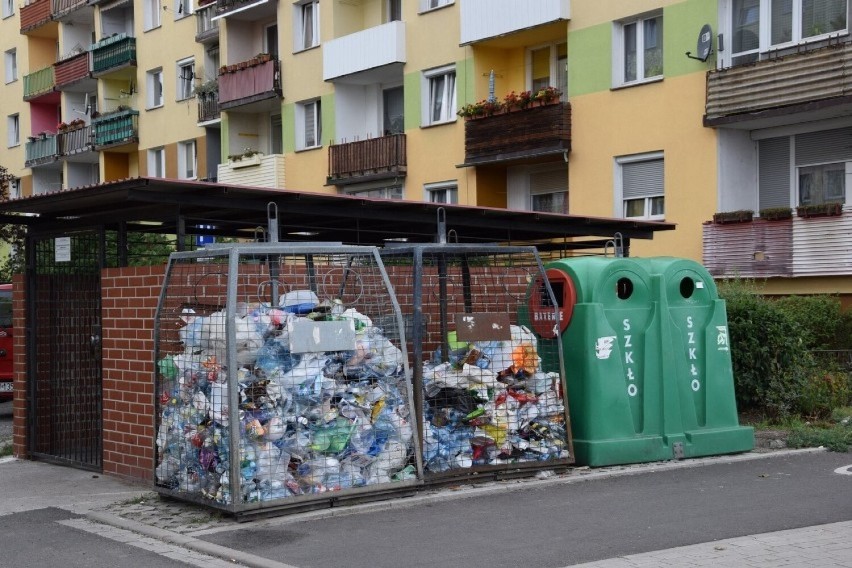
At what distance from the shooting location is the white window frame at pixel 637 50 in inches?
869

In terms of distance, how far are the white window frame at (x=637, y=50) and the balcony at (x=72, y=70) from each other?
24.5 metres

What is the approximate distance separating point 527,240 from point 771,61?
760cm

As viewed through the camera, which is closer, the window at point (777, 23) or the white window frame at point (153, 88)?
the window at point (777, 23)

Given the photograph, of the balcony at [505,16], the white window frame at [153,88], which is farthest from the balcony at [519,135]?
the white window frame at [153,88]

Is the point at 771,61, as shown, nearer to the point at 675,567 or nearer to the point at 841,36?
the point at 841,36

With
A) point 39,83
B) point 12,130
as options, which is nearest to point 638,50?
point 39,83

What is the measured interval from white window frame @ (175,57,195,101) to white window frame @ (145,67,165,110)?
1.44 meters

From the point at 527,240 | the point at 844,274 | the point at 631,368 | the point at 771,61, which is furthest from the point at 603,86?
the point at 631,368

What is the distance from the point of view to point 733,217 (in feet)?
66.0

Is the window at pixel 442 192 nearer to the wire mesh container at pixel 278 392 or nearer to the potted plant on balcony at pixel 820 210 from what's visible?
the potted plant on balcony at pixel 820 210

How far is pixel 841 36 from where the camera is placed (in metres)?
18.8

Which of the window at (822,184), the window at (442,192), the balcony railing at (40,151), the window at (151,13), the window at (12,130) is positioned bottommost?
the window at (822,184)

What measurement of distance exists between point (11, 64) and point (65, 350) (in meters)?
41.6

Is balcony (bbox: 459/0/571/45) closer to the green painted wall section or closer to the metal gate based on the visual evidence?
the green painted wall section
